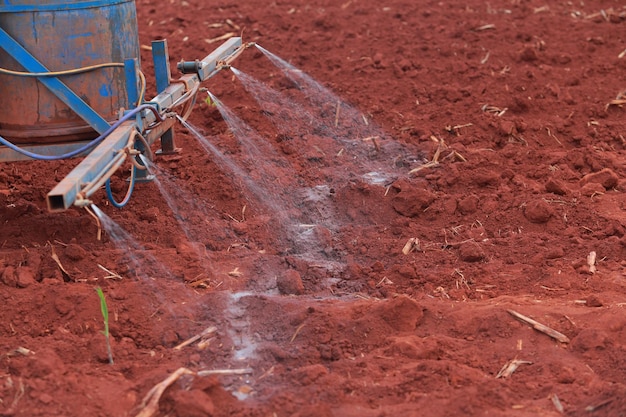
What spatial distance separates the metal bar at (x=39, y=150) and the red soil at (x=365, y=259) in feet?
1.63

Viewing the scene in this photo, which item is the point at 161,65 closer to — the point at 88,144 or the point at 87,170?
the point at 88,144


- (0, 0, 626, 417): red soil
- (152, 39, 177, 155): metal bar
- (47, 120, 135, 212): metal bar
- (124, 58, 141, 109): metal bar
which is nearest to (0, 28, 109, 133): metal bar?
(124, 58, 141, 109): metal bar

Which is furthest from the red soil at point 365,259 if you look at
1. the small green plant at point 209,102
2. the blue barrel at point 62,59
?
the blue barrel at point 62,59

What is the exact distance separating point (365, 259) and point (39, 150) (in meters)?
1.86

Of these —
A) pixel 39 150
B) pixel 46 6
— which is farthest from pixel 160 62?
pixel 39 150

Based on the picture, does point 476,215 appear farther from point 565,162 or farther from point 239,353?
point 239,353

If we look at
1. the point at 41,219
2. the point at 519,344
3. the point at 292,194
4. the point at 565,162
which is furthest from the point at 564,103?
the point at 41,219

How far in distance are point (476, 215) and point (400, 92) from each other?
2.39m

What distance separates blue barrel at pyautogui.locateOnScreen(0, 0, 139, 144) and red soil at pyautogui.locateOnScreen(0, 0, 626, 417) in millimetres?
603

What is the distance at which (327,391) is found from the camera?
352 centimetres

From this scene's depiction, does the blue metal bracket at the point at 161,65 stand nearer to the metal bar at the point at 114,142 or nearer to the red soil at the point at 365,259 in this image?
the metal bar at the point at 114,142

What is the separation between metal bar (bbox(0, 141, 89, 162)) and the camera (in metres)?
4.61

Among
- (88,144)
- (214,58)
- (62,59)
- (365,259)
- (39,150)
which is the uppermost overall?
(62,59)

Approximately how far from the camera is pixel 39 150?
4676 mm
